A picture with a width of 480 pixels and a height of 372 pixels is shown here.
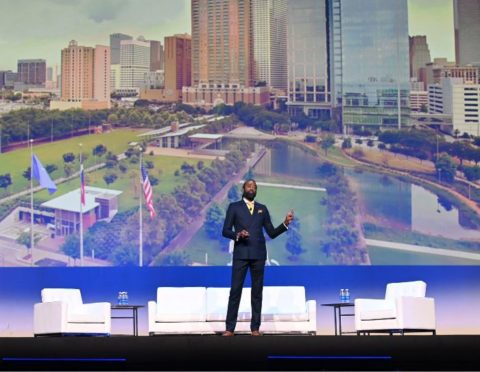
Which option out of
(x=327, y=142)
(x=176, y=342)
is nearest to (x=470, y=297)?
(x=327, y=142)

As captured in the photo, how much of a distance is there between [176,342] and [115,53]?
558 centimetres

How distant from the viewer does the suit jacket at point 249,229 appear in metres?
7.64

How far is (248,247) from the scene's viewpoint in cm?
764

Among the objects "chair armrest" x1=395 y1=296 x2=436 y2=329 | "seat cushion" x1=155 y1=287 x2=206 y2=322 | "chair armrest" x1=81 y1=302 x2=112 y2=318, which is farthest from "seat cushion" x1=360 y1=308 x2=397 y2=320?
"chair armrest" x1=81 y1=302 x2=112 y2=318

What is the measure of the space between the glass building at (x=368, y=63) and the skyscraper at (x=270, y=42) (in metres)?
0.60

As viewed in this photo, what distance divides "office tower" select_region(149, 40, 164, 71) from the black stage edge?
5.37 metres

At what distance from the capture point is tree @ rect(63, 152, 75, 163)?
11359 millimetres

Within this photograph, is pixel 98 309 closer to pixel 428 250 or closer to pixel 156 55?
pixel 156 55

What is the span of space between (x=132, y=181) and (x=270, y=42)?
246 cm

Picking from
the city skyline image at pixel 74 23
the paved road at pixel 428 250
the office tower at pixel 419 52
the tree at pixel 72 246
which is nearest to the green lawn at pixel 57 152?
the tree at pixel 72 246

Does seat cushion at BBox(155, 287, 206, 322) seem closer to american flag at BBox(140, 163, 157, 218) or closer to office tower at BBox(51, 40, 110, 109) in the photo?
american flag at BBox(140, 163, 157, 218)

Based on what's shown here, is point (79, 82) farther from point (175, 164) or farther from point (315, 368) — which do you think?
point (315, 368)

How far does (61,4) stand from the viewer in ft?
37.4

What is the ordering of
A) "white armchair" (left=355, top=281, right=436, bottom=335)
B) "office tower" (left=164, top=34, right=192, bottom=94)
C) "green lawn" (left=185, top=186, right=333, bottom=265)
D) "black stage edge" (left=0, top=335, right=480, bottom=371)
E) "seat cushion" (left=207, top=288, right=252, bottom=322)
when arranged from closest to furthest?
"black stage edge" (left=0, top=335, right=480, bottom=371)
"white armchair" (left=355, top=281, right=436, bottom=335)
"seat cushion" (left=207, top=288, right=252, bottom=322)
"green lawn" (left=185, top=186, right=333, bottom=265)
"office tower" (left=164, top=34, right=192, bottom=94)
